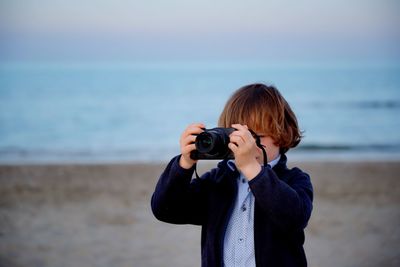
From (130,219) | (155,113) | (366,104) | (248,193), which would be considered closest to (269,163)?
(248,193)

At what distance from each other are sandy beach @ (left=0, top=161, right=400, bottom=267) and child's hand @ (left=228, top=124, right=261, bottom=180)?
262cm

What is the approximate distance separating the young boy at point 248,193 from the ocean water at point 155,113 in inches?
14.0

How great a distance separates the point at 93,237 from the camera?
4836 millimetres

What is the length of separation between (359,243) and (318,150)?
26.1 ft

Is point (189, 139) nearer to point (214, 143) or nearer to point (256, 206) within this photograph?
point (214, 143)

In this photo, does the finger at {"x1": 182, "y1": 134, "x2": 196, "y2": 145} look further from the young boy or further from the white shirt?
the white shirt

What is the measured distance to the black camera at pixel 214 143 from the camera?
1.54 meters

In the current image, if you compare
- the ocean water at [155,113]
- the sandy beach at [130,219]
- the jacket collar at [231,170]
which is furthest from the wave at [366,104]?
the jacket collar at [231,170]

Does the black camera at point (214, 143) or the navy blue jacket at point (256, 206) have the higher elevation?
the black camera at point (214, 143)

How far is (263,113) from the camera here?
1664 millimetres

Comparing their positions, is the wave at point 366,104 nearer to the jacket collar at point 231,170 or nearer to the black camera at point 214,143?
the jacket collar at point 231,170

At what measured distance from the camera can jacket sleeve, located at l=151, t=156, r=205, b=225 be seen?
1695 mm

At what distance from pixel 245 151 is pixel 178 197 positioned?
28cm

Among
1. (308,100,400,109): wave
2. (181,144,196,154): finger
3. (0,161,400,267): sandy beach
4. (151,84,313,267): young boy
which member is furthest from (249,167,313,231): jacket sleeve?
(308,100,400,109): wave
